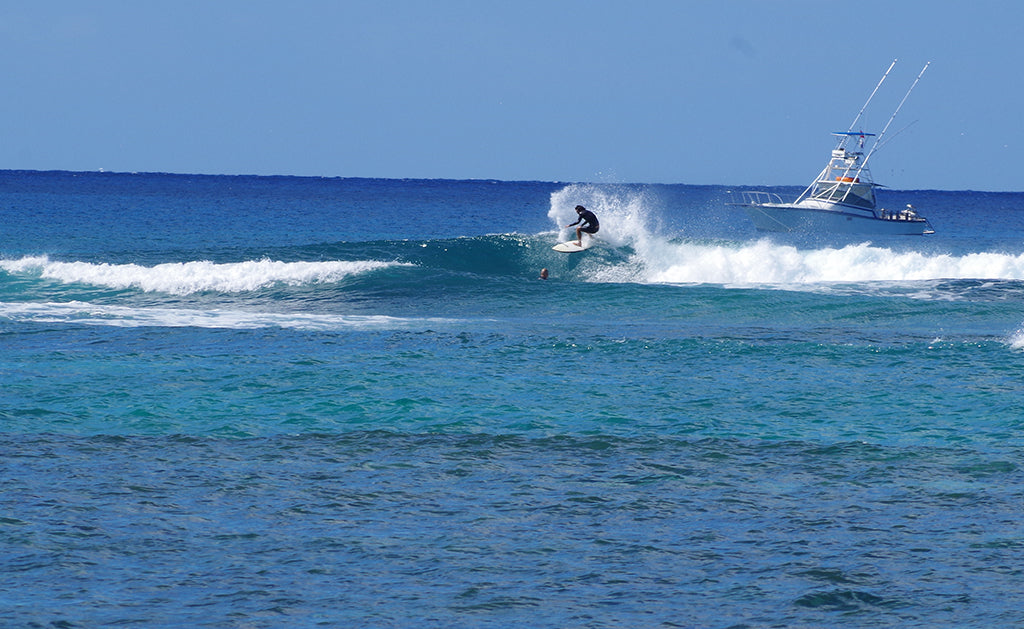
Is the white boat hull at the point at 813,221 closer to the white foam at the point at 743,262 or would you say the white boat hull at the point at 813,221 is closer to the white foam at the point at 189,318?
the white foam at the point at 743,262

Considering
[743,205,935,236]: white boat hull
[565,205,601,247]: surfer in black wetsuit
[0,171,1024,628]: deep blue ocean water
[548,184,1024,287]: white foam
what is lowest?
[0,171,1024,628]: deep blue ocean water

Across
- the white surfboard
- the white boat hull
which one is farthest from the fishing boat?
the white surfboard

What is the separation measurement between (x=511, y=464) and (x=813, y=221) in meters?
41.0

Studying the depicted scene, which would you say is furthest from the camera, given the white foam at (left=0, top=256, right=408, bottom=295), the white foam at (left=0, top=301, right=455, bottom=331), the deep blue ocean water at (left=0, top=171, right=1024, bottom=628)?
the white foam at (left=0, top=256, right=408, bottom=295)

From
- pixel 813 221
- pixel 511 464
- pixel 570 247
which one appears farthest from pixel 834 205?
pixel 511 464

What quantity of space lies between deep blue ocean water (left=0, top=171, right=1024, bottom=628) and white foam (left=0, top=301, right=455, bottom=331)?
0.47ft

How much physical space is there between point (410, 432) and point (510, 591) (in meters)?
4.67

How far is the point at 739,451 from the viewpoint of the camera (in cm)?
1127

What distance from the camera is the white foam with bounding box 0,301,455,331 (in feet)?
69.1

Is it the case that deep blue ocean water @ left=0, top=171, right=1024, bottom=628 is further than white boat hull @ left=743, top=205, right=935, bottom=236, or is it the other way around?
white boat hull @ left=743, top=205, right=935, bottom=236

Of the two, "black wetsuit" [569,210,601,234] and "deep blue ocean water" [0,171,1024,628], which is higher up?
"black wetsuit" [569,210,601,234]

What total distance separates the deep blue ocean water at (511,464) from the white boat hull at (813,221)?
2410cm

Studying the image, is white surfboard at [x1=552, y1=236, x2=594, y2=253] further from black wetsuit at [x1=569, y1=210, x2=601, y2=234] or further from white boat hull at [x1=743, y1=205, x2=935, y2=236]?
white boat hull at [x1=743, y1=205, x2=935, y2=236]

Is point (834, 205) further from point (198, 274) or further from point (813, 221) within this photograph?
point (198, 274)
